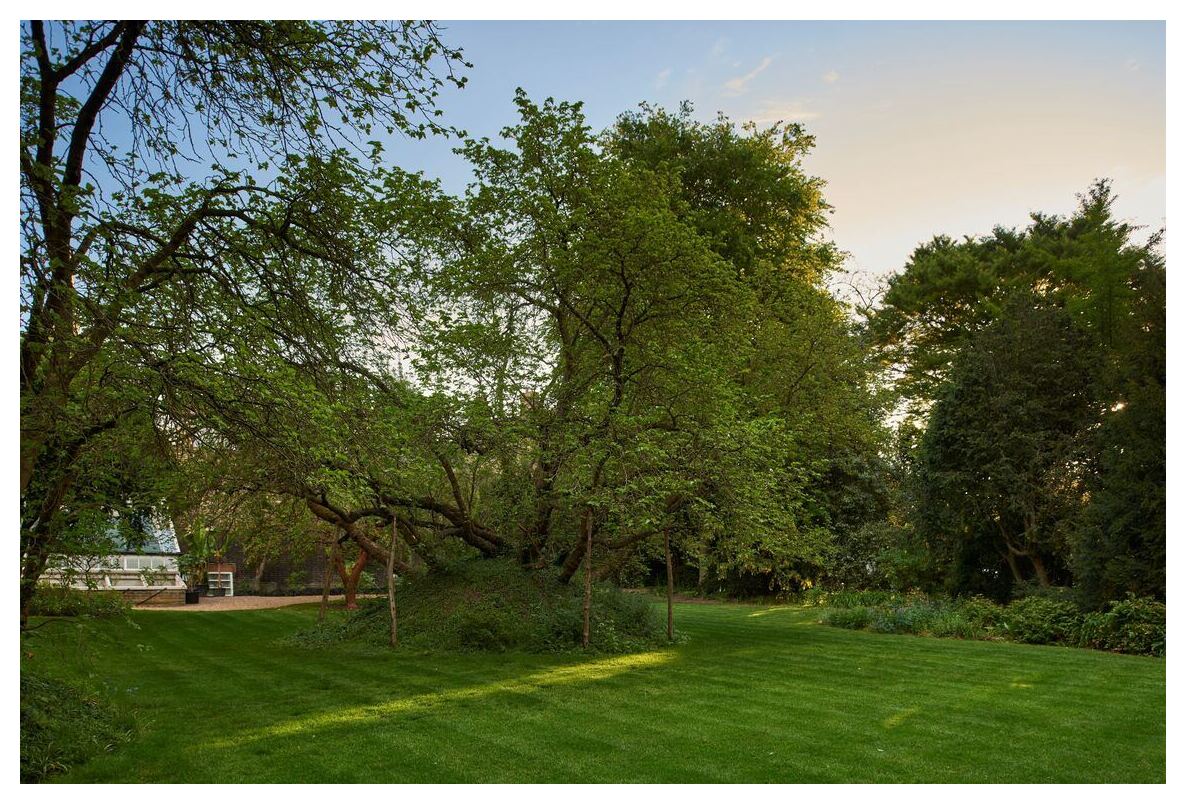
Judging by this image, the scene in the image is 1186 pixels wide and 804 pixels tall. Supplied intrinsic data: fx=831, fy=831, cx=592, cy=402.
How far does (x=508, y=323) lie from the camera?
1284cm

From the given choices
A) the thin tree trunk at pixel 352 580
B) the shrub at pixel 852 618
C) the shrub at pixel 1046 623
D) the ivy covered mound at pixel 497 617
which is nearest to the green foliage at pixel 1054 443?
the shrub at pixel 1046 623

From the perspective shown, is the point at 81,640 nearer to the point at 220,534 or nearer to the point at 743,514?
the point at 743,514

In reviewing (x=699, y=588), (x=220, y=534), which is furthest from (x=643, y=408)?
(x=699, y=588)

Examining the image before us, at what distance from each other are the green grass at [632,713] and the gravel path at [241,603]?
30.2ft

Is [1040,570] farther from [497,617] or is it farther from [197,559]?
[197,559]

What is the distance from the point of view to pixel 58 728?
5773 mm

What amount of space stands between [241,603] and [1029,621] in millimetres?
19312

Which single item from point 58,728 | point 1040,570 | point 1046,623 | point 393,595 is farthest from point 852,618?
point 58,728

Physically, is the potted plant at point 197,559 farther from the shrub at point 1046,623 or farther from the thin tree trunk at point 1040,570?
the thin tree trunk at point 1040,570

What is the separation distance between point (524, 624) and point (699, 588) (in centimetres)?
1450

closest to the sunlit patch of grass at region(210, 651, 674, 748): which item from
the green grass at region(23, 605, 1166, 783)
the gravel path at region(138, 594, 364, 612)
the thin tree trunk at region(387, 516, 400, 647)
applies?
the green grass at region(23, 605, 1166, 783)

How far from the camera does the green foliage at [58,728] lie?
5461mm

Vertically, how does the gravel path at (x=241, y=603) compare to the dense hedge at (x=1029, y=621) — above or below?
below

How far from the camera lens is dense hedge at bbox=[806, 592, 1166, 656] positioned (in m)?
11.7
